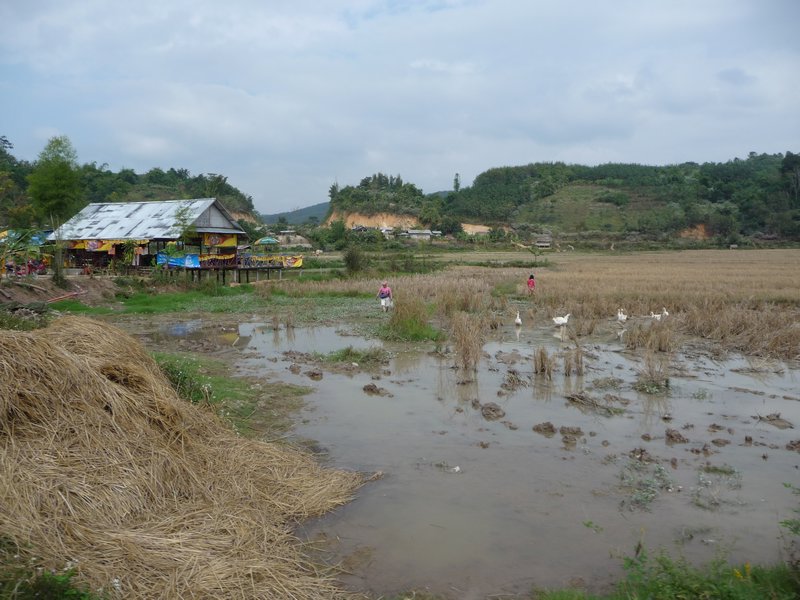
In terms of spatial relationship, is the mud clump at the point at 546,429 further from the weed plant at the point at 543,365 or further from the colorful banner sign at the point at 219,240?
the colorful banner sign at the point at 219,240

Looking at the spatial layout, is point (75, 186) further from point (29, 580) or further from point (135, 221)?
point (29, 580)

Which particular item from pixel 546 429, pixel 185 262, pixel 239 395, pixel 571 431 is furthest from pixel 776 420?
pixel 185 262

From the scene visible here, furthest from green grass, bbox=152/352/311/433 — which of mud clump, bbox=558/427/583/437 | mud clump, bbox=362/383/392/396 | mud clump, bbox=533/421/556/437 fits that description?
mud clump, bbox=558/427/583/437

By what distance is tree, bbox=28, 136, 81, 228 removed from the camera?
2784cm

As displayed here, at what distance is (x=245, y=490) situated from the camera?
217 inches

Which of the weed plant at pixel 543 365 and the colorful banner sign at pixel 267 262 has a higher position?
the colorful banner sign at pixel 267 262

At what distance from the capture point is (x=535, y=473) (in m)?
6.77

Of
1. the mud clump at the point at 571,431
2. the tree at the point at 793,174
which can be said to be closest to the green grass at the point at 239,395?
the mud clump at the point at 571,431

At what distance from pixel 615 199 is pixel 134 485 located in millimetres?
88575

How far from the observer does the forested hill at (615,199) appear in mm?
70588

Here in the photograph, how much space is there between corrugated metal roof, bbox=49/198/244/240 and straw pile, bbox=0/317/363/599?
79.1 feet

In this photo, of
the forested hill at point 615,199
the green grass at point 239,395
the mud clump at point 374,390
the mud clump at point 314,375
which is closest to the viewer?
the green grass at point 239,395

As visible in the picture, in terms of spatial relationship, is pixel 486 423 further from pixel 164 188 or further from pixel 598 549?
pixel 164 188

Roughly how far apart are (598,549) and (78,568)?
4.00m
